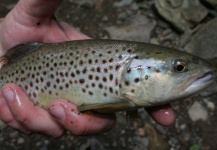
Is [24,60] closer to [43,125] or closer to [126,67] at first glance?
[43,125]

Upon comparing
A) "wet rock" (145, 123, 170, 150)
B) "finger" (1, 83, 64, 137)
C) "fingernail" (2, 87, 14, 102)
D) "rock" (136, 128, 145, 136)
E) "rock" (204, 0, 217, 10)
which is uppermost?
"fingernail" (2, 87, 14, 102)

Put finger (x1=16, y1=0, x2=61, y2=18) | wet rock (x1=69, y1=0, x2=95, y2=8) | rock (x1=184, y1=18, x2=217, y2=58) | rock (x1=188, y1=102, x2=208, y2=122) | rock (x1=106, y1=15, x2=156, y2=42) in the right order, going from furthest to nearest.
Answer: wet rock (x1=69, y1=0, x2=95, y2=8) → rock (x1=106, y1=15, x2=156, y2=42) → rock (x1=184, y1=18, x2=217, y2=58) → rock (x1=188, y1=102, x2=208, y2=122) → finger (x1=16, y1=0, x2=61, y2=18)

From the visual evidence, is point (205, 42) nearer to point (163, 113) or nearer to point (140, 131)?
point (140, 131)

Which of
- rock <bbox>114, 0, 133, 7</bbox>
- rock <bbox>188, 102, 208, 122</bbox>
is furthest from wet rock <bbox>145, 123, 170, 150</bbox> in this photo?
rock <bbox>114, 0, 133, 7</bbox>

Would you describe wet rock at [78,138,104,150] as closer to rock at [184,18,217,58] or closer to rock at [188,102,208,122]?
rock at [188,102,208,122]

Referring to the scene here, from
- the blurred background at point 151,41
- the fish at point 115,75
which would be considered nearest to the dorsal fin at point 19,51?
the fish at point 115,75

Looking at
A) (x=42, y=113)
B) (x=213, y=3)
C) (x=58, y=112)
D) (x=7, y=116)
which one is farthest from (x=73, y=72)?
(x=213, y=3)
